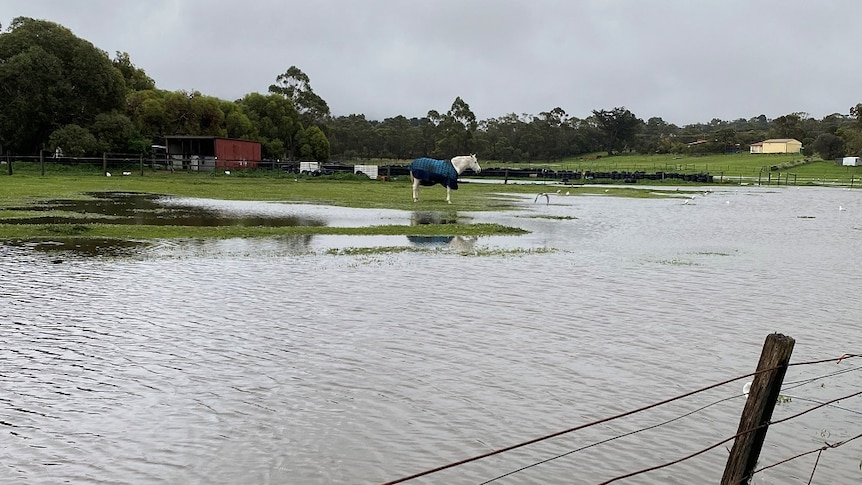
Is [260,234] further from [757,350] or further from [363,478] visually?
[363,478]

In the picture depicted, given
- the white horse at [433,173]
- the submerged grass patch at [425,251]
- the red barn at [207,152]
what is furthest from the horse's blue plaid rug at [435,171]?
the red barn at [207,152]

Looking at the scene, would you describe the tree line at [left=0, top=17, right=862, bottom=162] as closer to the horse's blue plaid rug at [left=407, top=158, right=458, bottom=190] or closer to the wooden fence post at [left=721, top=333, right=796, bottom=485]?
the horse's blue plaid rug at [left=407, top=158, right=458, bottom=190]

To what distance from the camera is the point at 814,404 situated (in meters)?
10.3

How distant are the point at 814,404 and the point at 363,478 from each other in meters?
6.31

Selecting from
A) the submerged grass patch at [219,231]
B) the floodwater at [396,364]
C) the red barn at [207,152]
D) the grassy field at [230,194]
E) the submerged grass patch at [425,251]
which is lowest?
the floodwater at [396,364]

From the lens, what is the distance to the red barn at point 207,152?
2948 inches

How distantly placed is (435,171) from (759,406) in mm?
40636

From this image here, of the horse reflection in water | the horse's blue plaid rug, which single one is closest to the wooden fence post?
the horse reflection in water

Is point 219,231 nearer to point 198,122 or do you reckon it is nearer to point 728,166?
point 198,122

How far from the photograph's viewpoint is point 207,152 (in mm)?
79500

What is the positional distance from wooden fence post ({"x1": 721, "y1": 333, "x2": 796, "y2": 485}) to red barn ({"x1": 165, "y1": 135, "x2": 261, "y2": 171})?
71.1 m

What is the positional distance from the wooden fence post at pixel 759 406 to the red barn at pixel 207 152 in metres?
71.1

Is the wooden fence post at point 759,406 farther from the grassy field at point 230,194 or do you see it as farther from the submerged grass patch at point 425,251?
the grassy field at point 230,194

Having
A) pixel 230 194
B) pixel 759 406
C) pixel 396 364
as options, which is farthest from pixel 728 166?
pixel 759 406
